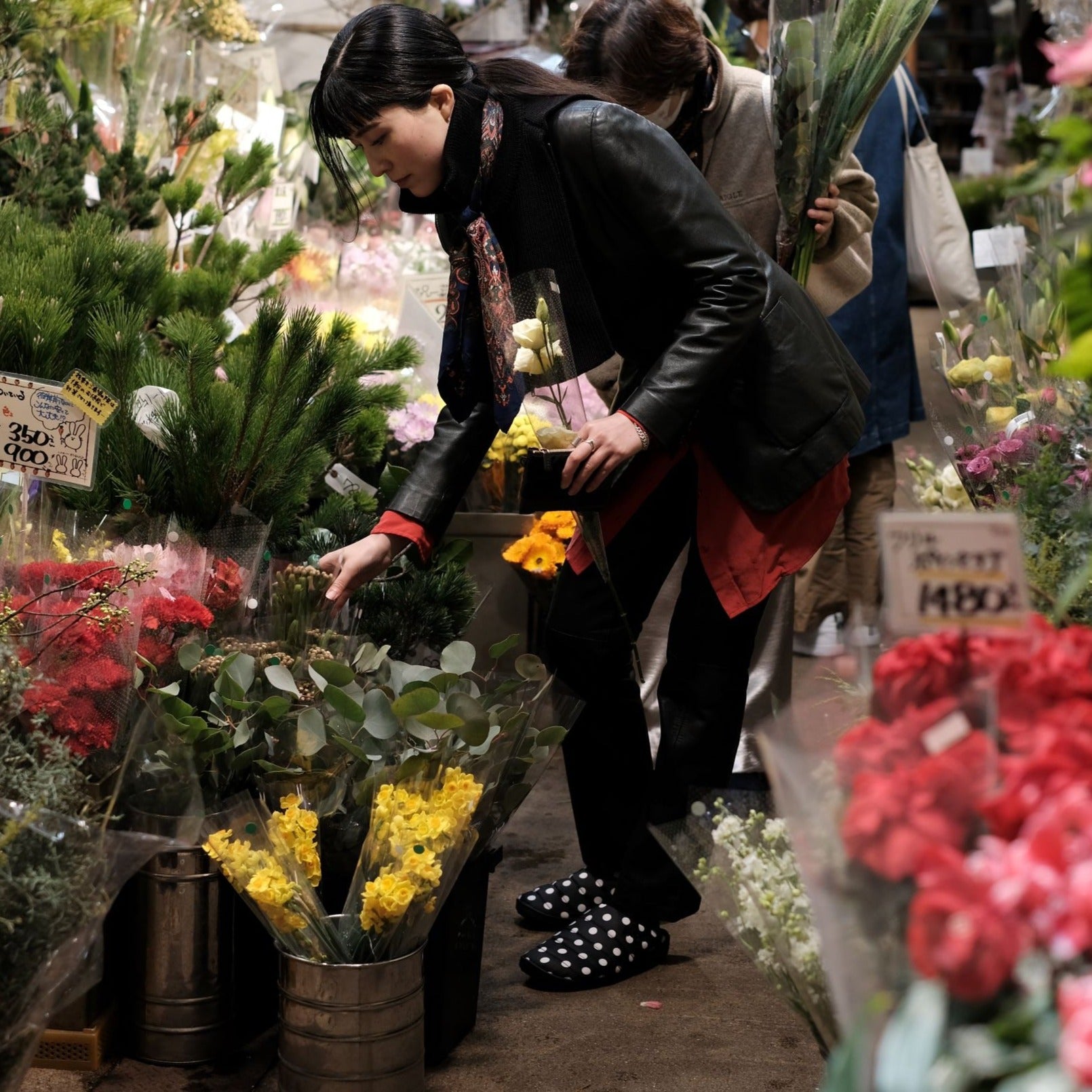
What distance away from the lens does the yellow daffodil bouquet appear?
5.32 ft

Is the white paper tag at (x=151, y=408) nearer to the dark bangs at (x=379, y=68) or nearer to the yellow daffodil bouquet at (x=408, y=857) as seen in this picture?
the dark bangs at (x=379, y=68)

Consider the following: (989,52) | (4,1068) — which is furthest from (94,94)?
(989,52)

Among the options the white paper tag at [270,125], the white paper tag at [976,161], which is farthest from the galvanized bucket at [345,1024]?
the white paper tag at [976,161]

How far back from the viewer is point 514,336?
184cm

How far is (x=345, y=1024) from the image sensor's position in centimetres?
166

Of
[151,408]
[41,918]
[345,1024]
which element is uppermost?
[151,408]

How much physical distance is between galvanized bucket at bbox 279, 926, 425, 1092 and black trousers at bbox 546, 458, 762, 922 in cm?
52

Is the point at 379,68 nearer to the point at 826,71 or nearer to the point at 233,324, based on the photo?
the point at 826,71

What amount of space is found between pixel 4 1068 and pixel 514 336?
1.04 meters

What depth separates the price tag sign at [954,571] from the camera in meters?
0.98

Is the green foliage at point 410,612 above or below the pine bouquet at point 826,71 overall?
below

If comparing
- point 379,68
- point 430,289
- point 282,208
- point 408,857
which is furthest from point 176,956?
point 282,208

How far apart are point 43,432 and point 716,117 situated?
132 cm

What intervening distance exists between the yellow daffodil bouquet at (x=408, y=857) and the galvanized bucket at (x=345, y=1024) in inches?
1.3
